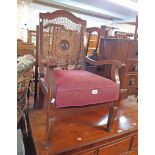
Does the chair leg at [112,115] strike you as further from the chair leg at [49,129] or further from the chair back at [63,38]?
the chair back at [63,38]

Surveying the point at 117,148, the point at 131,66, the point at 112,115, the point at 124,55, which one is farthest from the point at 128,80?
the point at 117,148

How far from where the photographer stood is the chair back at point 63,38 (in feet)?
5.28

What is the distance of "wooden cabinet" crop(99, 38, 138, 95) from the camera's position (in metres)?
1.81

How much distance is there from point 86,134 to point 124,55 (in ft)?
2.93

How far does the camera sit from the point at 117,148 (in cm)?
139

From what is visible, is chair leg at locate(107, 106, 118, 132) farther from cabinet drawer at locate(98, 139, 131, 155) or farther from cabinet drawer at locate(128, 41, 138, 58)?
cabinet drawer at locate(128, 41, 138, 58)

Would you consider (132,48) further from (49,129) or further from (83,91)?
(49,129)

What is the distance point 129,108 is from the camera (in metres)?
1.96

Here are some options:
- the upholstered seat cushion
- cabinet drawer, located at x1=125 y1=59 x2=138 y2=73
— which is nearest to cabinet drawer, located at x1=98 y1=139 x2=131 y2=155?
the upholstered seat cushion

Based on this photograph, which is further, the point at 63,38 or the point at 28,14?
the point at 28,14
